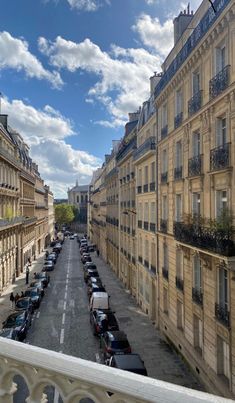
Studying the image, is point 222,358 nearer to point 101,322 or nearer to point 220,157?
point 220,157

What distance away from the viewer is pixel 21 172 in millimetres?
51969

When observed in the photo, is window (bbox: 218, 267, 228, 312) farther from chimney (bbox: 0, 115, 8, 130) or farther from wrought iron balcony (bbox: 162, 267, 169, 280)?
chimney (bbox: 0, 115, 8, 130)

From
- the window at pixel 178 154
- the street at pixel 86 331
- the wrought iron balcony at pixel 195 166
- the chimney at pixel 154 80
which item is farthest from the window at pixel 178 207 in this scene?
the chimney at pixel 154 80

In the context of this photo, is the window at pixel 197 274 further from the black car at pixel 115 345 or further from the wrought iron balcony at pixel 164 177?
the wrought iron balcony at pixel 164 177

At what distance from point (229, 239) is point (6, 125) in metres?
41.7

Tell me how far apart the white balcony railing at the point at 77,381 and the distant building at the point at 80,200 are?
470 ft

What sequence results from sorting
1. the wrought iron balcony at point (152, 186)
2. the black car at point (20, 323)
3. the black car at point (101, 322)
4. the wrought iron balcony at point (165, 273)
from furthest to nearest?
the wrought iron balcony at point (152, 186) → the black car at point (101, 322) → the wrought iron balcony at point (165, 273) → the black car at point (20, 323)

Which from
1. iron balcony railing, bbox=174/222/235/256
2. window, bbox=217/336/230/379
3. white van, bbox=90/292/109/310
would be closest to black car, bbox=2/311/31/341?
white van, bbox=90/292/109/310

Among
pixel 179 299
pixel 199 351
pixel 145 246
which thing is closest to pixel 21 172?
pixel 145 246

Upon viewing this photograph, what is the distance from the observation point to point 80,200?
517 feet

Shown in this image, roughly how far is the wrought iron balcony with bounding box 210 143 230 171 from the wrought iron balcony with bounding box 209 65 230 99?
88.6 inches

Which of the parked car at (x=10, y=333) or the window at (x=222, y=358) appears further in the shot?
the parked car at (x=10, y=333)

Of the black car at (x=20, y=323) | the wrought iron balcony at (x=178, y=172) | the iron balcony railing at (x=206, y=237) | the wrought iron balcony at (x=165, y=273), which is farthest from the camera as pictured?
the wrought iron balcony at (x=165, y=273)

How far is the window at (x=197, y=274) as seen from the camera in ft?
56.8
